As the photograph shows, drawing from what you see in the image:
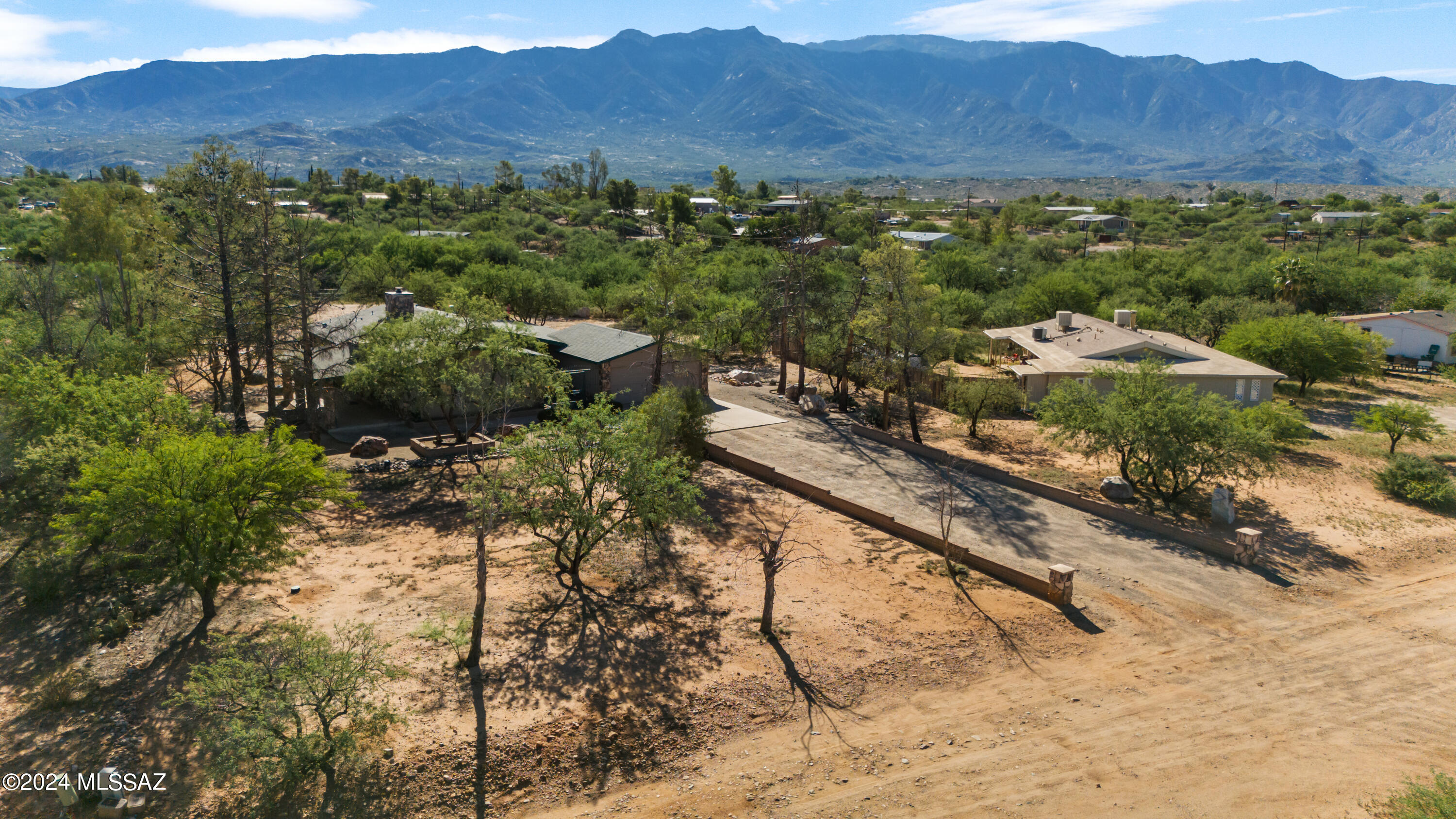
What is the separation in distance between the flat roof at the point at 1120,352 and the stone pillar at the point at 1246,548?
11.8m

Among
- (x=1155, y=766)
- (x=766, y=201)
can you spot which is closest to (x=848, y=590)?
(x=1155, y=766)

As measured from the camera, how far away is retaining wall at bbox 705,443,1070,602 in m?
18.3

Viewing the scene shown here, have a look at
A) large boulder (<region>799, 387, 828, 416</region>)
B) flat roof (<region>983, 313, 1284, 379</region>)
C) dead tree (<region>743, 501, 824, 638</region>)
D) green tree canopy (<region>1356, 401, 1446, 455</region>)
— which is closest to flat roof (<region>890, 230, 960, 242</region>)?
flat roof (<region>983, 313, 1284, 379</region>)

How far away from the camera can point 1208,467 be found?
23.6m

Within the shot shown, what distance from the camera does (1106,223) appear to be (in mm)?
104812

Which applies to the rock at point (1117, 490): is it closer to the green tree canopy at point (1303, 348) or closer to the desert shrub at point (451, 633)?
the desert shrub at point (451, 633)

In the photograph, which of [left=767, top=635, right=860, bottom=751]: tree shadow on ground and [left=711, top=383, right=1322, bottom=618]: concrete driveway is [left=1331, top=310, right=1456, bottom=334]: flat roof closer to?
[left=711, top=383, right=1322, bottom=618]: concrete driveway

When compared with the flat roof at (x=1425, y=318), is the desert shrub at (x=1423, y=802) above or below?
below

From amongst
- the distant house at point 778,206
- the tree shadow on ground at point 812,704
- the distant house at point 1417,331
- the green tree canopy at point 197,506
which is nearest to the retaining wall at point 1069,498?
the tree shadow on ground at point 812,704

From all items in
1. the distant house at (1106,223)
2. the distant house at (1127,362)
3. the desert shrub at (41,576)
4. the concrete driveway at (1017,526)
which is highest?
the distant house at (1106,223)

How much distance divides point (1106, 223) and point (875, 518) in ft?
322

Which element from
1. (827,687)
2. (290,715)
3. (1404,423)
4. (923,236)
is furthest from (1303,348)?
(923,236)

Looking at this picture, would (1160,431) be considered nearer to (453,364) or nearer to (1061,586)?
(1061,586)

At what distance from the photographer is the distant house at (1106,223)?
102125 mm
